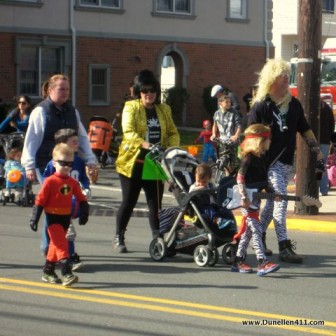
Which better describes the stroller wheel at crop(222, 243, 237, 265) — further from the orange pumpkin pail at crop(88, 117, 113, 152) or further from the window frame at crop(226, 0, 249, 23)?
the window frame at crop(226, 0, 249, 23)

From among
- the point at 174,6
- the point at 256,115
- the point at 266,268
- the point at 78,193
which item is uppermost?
the point at 174,6

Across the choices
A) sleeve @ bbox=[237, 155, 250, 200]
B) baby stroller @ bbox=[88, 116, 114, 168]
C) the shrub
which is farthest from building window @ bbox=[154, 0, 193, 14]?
sleeve @ bbox=[237, 155, 250, 200]

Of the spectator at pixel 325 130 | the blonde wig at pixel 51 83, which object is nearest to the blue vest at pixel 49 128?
the blonde wig at pixel 51 83

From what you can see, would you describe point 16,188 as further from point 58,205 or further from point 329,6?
point 329,6

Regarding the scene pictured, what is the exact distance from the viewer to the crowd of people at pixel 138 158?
30.1ft

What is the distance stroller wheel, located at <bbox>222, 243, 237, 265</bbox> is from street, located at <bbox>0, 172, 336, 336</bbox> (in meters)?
0.10

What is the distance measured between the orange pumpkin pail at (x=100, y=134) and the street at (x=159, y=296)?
35.0 ft

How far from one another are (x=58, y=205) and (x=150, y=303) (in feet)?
4.69

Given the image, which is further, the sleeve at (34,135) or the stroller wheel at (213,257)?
the stroller wheel at (213,257)

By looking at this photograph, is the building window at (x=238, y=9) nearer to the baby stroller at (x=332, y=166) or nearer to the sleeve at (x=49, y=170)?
the baby stroller at (x=332, y=166)

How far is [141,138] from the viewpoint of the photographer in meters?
10.5

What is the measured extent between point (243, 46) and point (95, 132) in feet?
54.8

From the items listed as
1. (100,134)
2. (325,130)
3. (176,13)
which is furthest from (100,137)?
(176,13)

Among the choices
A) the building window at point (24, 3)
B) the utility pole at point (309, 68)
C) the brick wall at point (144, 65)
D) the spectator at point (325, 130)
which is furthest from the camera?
the brick wall at point (144, 65)
